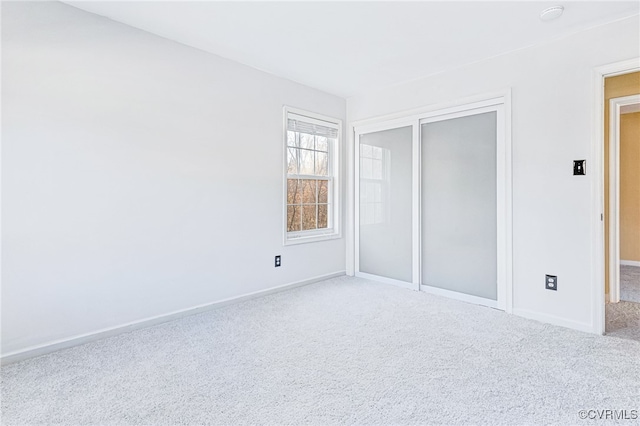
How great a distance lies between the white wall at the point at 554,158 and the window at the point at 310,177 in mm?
1828

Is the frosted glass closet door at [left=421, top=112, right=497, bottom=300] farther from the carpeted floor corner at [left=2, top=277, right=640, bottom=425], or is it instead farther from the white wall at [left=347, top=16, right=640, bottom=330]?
the carpeted floor corner at [left=2, top=277, right=640, bottom=425]

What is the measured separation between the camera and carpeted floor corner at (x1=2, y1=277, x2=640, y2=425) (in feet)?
5.24

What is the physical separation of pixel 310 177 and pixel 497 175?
2.01 m

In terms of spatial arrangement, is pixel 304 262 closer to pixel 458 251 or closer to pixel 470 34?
pixel 458 251

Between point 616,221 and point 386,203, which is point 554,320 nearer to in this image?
point 616,221

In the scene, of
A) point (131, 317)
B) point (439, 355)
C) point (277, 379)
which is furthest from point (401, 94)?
point (131, 317)

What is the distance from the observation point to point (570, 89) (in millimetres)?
2627

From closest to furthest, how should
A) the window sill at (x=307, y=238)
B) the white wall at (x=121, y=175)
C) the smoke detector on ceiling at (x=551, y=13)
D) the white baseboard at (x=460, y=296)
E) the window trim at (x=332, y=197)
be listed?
the white wall at (x=121, y=175) → the smoke detector on ceiling at (x=551, y=13) → the white baseboard at (x=460, y=296) → the window sill at (x=307, y=238) → the window trim at (x=332, y=197)

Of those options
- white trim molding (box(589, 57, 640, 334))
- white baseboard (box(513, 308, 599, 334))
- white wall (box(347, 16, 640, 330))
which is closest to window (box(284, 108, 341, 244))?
white wall (box(347, 16, 640, 330))

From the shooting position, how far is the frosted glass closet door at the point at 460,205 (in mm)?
3178

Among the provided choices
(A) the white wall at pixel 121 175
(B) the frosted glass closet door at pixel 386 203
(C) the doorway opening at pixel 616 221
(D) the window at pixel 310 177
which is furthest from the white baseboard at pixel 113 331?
(C) the doorway opening at pixel 616 221

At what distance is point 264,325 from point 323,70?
8.35 feet

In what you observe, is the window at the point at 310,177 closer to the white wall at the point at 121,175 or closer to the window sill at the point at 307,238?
the window sill at the point at 307,238

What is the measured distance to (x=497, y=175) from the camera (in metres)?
3.08
